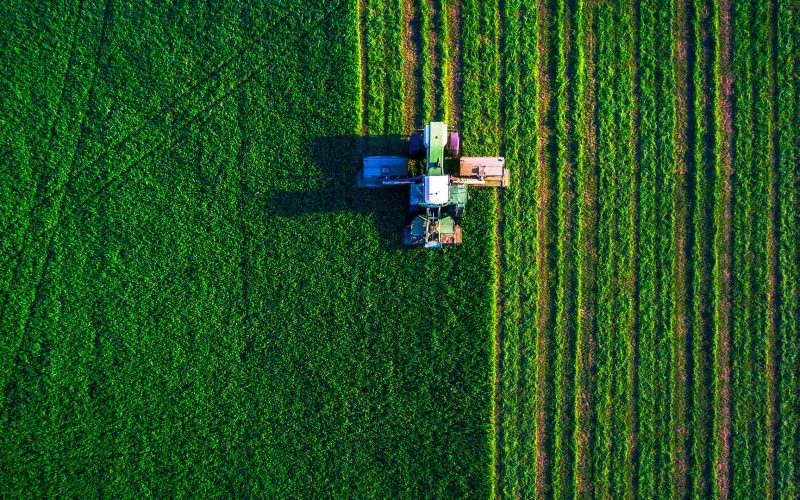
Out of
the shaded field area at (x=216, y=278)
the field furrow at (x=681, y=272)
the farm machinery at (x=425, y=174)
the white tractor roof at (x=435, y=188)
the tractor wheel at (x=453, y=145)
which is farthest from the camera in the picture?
the field furrow at (x=681, y=272)

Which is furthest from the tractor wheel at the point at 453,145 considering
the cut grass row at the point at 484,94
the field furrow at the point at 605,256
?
the field furrow at the point at 605,256

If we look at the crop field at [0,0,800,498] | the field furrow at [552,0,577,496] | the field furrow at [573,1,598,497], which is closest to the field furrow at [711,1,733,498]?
the crop field at [0,0,800,498]

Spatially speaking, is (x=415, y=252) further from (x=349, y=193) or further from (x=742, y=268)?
(x=742, y=268)

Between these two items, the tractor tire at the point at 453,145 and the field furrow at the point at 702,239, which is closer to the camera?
the tractor tire at the point at 453,145

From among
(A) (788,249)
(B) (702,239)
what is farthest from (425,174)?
(A) (788,249)

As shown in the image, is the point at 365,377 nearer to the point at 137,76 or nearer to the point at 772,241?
the point at 137,76

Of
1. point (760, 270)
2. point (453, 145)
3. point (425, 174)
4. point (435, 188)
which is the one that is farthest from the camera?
point (760, 270)

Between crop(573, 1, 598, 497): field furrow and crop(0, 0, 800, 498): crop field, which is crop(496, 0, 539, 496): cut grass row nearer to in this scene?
crop(0, 0, 800, 498): crop field

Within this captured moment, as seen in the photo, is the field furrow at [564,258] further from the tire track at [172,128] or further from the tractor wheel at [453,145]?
the tire track at [172,128]
